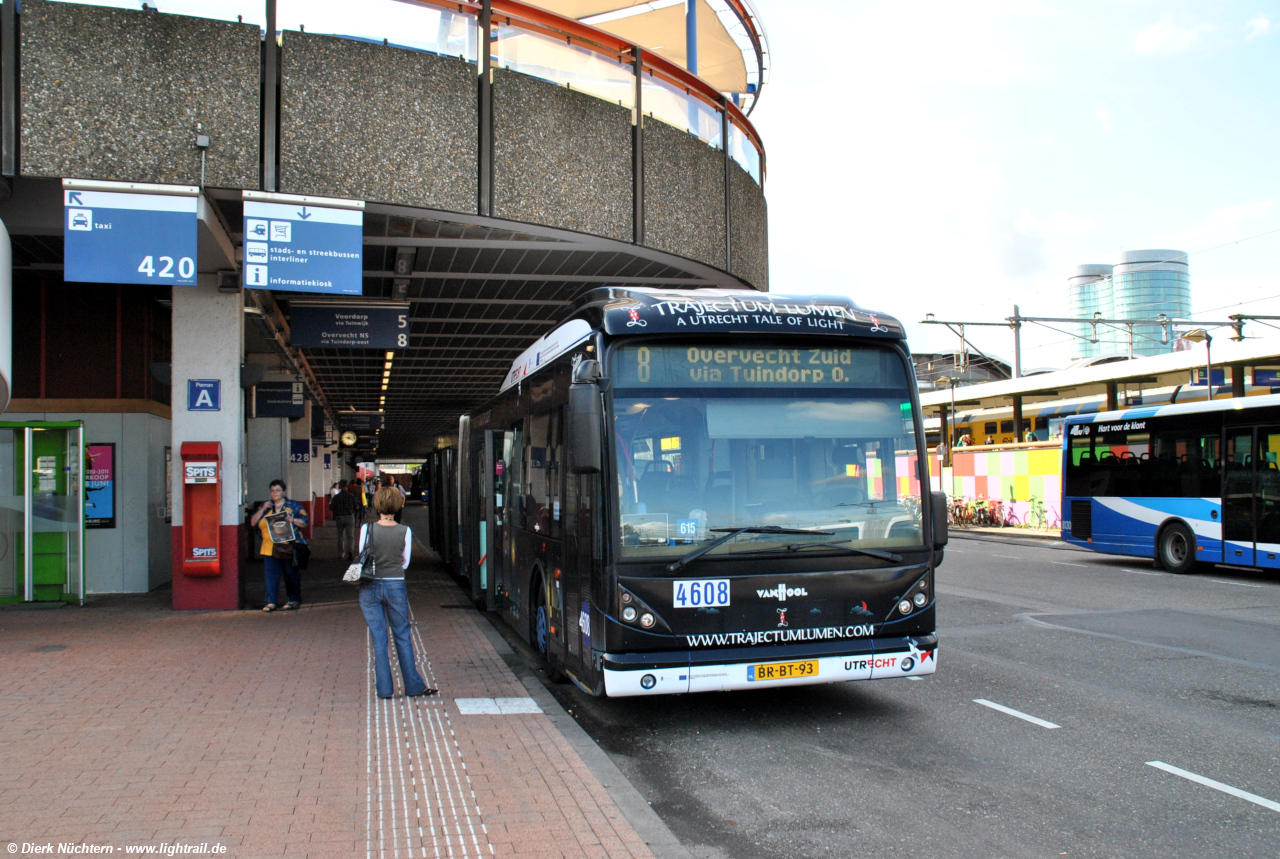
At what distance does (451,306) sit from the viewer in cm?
1836

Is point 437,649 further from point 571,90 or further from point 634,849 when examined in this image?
point 571,90

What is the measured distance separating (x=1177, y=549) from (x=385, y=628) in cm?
1515

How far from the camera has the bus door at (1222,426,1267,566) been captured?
1566 centimetres

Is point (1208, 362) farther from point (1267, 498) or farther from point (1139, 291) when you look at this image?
point (1139, 291)

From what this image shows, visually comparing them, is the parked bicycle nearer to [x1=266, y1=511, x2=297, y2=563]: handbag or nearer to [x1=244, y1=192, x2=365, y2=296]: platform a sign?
[x1=266, y1=511, x2=297, y2=563]: handbag

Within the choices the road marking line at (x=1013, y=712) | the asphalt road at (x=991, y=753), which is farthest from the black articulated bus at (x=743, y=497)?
the road marking line at (x=1013, y=712)

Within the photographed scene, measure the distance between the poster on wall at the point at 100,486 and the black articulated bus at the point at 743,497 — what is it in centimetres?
920

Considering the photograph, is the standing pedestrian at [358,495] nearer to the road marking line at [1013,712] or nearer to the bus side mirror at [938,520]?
the road marking line at [1013,712]

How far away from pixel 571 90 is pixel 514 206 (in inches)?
74.2

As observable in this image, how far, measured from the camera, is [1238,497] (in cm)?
1591

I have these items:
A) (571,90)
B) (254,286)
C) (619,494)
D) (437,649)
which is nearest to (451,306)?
(571,90)

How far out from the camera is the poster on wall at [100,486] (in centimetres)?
1334

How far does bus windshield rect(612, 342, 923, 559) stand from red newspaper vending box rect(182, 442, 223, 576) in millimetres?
7494

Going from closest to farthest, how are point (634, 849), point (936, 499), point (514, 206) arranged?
point (634, 849) → point (936, 499) → point (514, 206)
